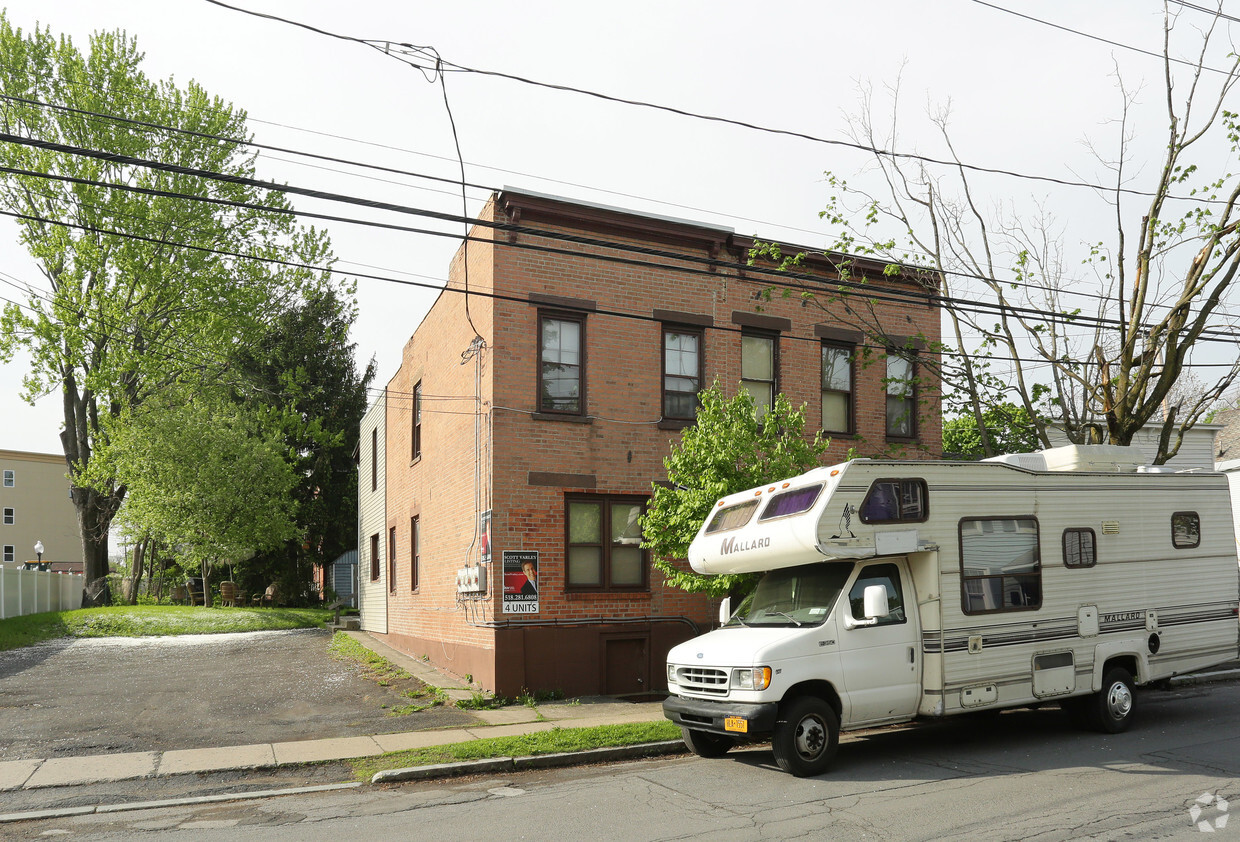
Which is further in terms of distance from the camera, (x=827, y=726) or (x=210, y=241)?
(x=210, y=241)

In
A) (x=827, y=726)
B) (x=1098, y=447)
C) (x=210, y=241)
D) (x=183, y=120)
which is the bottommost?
(x=827, y=726)

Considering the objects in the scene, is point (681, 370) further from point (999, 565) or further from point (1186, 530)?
point (1186, 530)

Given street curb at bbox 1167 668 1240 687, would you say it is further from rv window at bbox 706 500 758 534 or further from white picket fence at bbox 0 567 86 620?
white picket fence at bbox 0 567 86 620

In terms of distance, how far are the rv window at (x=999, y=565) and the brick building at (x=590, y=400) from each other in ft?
14.5

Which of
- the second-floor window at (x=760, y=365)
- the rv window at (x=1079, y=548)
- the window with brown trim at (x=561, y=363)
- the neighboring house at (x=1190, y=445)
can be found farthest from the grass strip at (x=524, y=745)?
the neighboring house at (x=1190, y=445)

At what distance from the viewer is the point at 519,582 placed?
14344 mm

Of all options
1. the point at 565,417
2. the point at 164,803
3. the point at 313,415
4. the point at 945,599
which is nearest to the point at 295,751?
the point at 164,803

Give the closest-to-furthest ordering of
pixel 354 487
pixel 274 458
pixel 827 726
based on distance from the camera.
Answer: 1. pixel 827 726
2. pixel 274 458
3. pixel 354 487

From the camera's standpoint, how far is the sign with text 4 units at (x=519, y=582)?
1423 cm

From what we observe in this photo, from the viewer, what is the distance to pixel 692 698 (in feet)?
32.4

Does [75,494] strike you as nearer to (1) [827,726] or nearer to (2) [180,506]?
(2) [180,506]

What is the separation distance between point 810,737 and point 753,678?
0.84 m

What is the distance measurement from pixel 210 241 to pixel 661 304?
2125cm

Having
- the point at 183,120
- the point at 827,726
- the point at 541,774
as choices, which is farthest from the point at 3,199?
the point at 827,726
